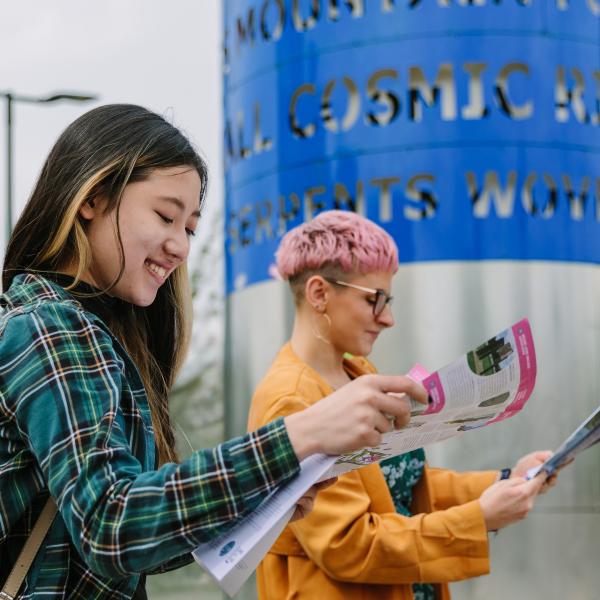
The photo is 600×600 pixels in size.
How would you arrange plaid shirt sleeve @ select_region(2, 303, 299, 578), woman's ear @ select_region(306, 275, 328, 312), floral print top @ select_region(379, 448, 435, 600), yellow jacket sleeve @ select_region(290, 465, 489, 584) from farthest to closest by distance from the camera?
1. woman's ear @ select_region(306, 275, 328, 312)
2. floral print top @ select_region(379, 448, 435, 600)
3. yellow jacket sleeve @ select_region(290, 465, 489, 584)
4. plaid shirt sleeve @ select_region(2, 303, 299, 578)

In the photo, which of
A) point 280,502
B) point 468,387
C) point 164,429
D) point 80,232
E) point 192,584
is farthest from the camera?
point 192,584

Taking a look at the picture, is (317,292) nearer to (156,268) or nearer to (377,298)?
(377,298)

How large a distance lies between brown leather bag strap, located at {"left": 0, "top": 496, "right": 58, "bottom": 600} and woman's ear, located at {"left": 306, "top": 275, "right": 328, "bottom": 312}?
1.50 metres

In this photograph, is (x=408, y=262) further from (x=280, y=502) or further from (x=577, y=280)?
(x=280, y=502)

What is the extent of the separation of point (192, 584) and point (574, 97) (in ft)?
50.9

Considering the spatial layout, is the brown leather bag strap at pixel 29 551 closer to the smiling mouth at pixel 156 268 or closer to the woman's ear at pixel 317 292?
the smiling mouth at pixel 156 268

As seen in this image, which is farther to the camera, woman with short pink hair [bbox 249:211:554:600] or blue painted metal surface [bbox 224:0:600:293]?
blue painted metal surface [bbox 224:0:600:293]

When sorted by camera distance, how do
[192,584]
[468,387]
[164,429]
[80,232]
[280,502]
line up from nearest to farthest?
[280,502] → [468,387] → [80,232] → [164,429] → [192,584]

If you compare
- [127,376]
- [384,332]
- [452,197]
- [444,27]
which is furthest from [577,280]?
[127,376]

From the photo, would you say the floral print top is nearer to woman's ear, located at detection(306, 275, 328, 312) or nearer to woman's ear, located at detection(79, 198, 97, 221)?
woman's ear, located at detection(306, 275, 328, 312)

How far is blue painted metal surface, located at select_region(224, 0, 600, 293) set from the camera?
4.30m

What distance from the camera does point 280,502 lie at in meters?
1.37

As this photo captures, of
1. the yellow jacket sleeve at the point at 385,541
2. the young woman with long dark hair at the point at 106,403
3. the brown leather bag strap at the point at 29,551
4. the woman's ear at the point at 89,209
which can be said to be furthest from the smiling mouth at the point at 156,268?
the yellow jacket sleeve at the point at 385,541

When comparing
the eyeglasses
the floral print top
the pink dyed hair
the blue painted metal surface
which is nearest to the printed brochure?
the floral print top
